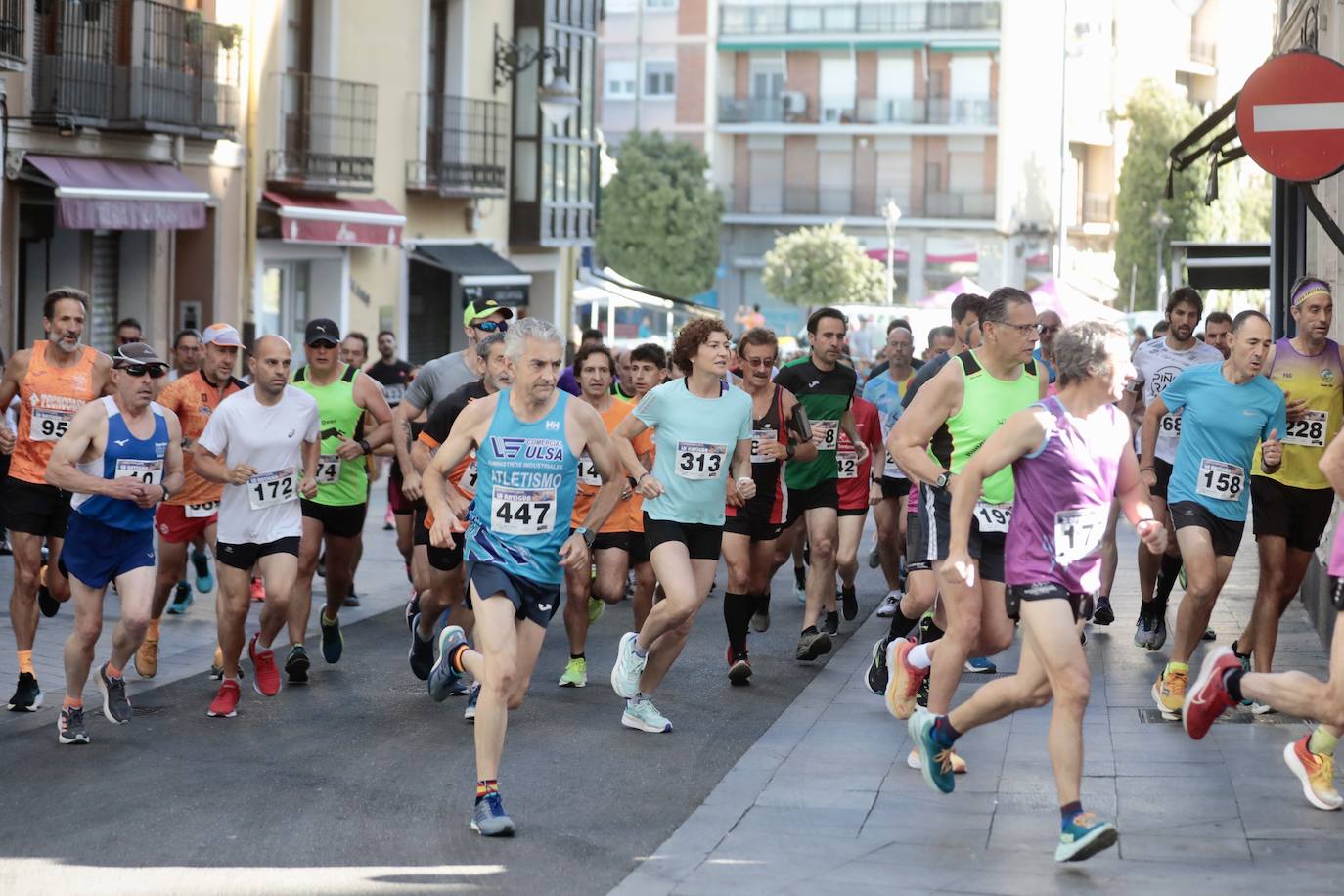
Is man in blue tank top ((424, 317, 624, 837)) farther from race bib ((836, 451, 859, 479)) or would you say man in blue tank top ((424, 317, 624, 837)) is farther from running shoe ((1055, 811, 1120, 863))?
race bib ((836, 451, 859, 479))

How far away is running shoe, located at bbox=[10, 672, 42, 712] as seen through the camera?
9352mm

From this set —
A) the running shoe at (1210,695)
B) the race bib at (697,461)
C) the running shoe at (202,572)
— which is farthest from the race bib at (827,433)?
the running shoe at (202,572)

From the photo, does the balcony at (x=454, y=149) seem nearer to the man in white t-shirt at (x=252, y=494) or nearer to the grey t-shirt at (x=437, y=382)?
the grey t-shirt at (x=437, y=382)

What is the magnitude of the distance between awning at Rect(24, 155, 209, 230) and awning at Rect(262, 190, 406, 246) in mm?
2130

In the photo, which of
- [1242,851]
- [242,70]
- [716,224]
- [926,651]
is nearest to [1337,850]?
[1242,851]

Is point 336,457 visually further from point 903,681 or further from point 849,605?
point 849,605

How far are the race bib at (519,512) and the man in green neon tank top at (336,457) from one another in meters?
3.31

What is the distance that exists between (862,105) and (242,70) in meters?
46.5

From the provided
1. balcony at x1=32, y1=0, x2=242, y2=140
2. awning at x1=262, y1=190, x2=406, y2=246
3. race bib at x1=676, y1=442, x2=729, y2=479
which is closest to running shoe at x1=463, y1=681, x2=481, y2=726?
race bib at x1=676, y1=442, x2=729, y2=479

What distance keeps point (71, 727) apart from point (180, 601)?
4341 millimetres

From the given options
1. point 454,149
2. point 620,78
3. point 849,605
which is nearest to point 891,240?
point 620,78

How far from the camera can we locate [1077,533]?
6.77m

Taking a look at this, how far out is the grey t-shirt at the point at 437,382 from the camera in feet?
35.8

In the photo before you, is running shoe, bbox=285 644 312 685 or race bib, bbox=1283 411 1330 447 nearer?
race bib, bbox=1283 411 1330 447
